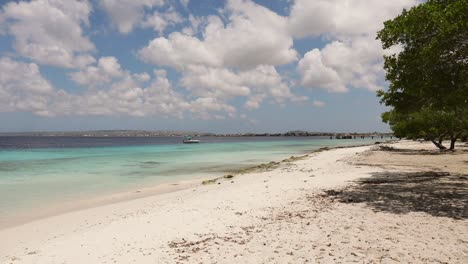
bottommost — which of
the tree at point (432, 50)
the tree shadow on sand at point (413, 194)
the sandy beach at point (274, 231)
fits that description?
the sandy beach at point (274, 231)

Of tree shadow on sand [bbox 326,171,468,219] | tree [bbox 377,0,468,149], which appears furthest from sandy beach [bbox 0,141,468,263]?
tree [bbox 377,0,468,149]

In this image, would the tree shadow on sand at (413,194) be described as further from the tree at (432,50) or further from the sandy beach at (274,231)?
the tree at (432,50)

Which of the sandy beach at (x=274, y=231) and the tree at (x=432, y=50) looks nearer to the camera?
the sandy beach at (x=274, y=231)

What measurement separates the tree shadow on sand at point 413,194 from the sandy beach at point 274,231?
0.11ft

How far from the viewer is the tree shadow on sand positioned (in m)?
9.78

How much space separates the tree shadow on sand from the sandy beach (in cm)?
3

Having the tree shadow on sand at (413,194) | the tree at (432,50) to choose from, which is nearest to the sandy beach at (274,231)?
the tree shadow on sand at (413,194)

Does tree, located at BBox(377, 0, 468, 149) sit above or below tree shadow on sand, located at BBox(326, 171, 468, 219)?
above

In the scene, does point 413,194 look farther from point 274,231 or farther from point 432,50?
point 274,231

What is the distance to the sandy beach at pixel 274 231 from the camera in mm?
6707

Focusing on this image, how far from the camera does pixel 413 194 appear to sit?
1195 centimetres

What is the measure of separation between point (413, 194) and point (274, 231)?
6.57 meters

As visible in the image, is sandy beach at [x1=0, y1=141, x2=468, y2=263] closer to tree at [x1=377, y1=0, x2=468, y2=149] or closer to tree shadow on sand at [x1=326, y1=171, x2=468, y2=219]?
tree shadow on sand at [x1=326, y1=171, x2=468, y2=219]

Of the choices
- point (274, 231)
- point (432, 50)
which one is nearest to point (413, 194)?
point (432, 50)
